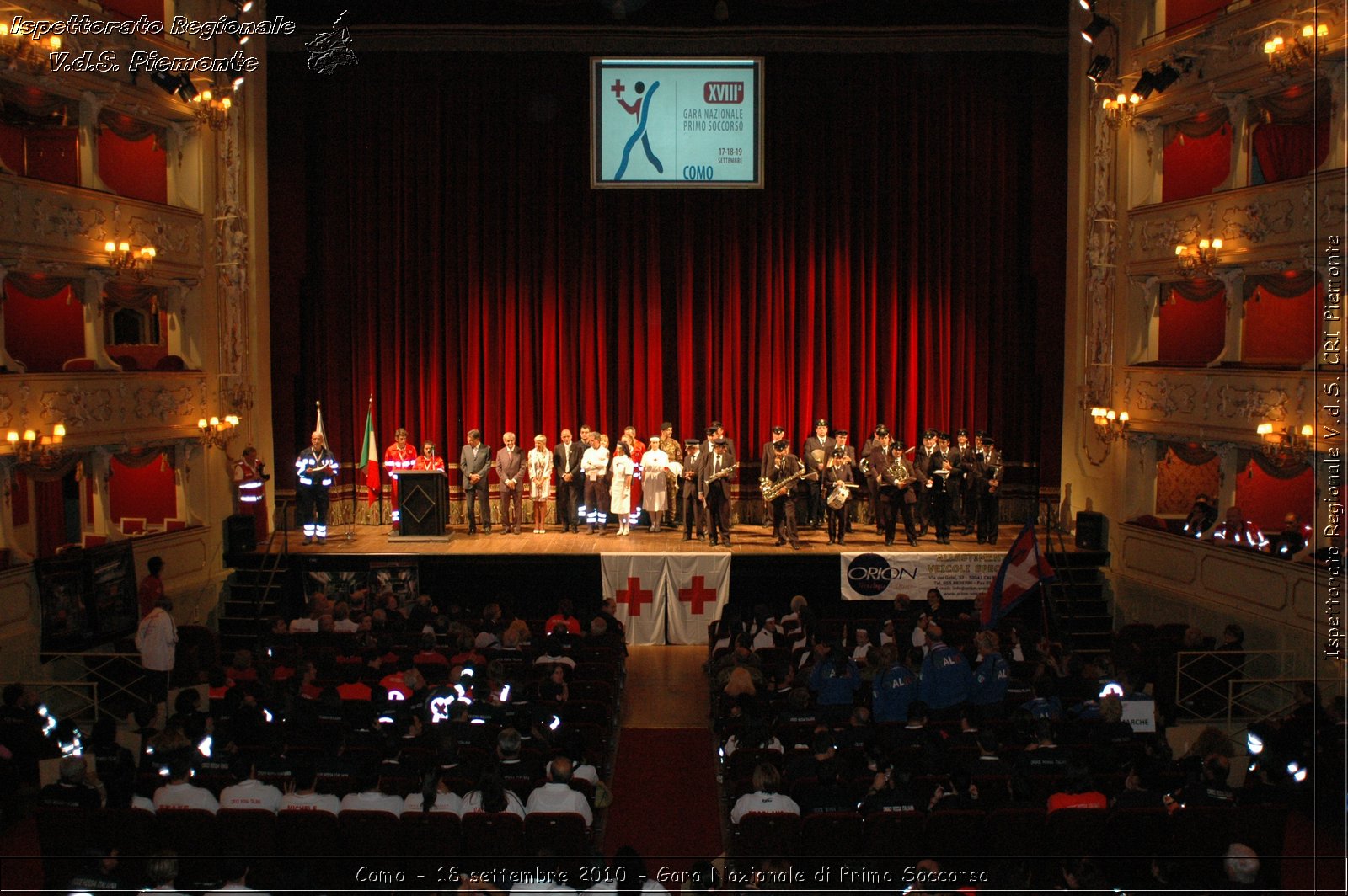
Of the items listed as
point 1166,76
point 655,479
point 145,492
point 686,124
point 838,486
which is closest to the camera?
point 1166,76

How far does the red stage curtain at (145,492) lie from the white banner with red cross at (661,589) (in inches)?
313

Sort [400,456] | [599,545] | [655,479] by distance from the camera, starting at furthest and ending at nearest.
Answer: [400,456] → [655,479] → [599,545]

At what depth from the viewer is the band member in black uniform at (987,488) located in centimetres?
1944

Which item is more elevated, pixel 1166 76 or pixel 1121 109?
pixel 1166 76

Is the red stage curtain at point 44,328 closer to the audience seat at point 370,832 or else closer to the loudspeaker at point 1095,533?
the audience seat at point 370,832

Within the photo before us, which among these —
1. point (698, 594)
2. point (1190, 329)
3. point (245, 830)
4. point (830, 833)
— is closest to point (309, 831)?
point (245, 830)

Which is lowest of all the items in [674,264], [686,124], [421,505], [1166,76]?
[421,505]

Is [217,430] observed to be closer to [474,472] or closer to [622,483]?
[474,472]

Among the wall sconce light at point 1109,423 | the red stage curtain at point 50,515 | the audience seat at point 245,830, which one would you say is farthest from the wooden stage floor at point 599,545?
the audience seat at point 245,830

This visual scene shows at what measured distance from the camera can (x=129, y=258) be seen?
1714cm

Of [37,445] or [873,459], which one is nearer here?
[37,445]

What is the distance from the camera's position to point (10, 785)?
11289 millimetres

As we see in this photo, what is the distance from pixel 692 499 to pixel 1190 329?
8.75 metres

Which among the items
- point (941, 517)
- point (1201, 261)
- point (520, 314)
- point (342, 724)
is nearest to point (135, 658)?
point (342, 724)
